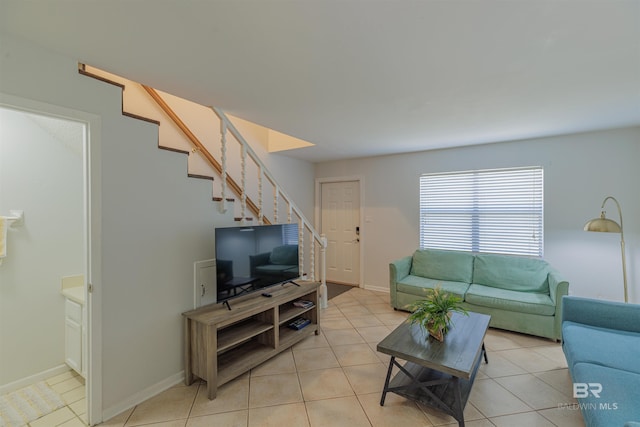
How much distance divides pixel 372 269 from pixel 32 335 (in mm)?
4048

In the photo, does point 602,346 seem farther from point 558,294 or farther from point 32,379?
point 32,379

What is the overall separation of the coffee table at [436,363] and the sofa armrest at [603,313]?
801 mm

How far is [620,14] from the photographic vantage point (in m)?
1.25

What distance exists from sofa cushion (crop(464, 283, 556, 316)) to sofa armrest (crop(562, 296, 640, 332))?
19.7 inches

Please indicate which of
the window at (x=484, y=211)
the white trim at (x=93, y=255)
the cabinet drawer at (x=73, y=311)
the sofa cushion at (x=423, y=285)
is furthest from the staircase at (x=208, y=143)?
the window at (x=484, y=211)

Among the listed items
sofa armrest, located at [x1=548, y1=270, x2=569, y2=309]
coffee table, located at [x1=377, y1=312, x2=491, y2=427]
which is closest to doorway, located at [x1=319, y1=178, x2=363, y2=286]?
sofa armrest, located at [x1=548, y1=270, x2=569, y2=309]

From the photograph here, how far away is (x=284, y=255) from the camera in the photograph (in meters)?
2.87

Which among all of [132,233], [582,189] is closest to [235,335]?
[132,233]

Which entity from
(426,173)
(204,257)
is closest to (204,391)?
(204,257)

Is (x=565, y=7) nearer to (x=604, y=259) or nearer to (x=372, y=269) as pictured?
(x=604, y=259)

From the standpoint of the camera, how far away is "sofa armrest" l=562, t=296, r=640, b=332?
6.78ft

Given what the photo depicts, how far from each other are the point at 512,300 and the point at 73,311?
418cm

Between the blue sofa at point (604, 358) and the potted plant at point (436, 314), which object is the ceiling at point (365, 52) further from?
the blue sofa at point (604, 358)

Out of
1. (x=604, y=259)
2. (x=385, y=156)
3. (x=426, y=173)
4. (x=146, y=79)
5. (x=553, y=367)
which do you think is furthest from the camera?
(x=385, y=156)
